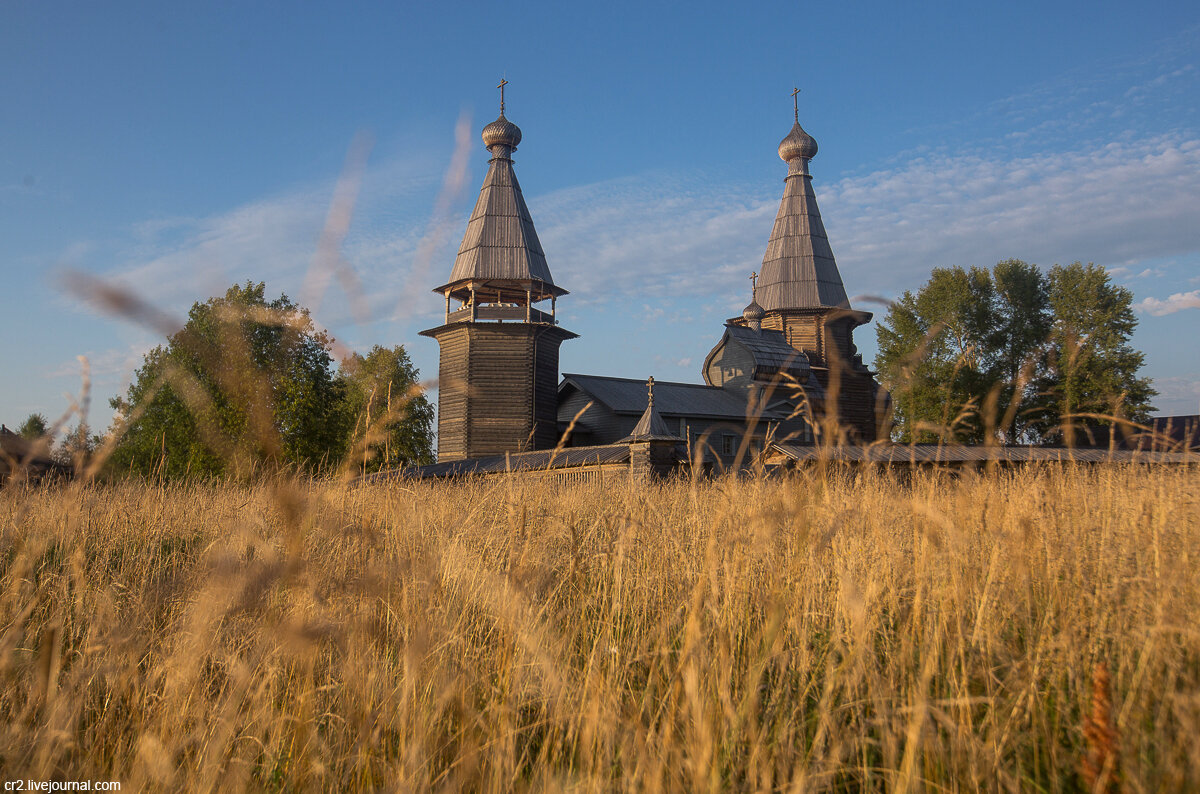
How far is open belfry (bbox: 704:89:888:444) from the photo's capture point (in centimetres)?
3163

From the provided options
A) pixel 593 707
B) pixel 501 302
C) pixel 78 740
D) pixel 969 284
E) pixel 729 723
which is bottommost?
pixel 78 740

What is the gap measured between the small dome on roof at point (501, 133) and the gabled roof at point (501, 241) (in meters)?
0.87

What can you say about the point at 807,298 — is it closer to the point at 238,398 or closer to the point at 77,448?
the point at 77,448

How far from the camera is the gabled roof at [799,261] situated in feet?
105

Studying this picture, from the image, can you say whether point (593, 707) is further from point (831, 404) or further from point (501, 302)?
point (501, 302)

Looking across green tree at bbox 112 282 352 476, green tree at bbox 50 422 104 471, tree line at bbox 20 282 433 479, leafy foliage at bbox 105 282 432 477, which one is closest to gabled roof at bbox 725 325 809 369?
leafy foliage at bbox 105 282 432 477

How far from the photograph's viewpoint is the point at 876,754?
2184 millimetres

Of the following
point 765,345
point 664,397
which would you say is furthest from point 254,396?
point 765,345

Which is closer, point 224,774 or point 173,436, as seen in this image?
point 224,774

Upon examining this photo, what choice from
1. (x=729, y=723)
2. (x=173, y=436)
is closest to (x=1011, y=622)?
(x=729, y=723)

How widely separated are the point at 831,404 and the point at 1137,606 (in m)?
1.37

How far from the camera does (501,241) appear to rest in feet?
81.6

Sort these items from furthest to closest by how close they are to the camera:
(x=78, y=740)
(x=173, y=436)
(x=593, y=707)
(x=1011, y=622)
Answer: (x=173, y=436) < (x=1011, y=622) < (x=78, y=740) < (x=593, y=707)

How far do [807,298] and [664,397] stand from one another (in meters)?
9.30
